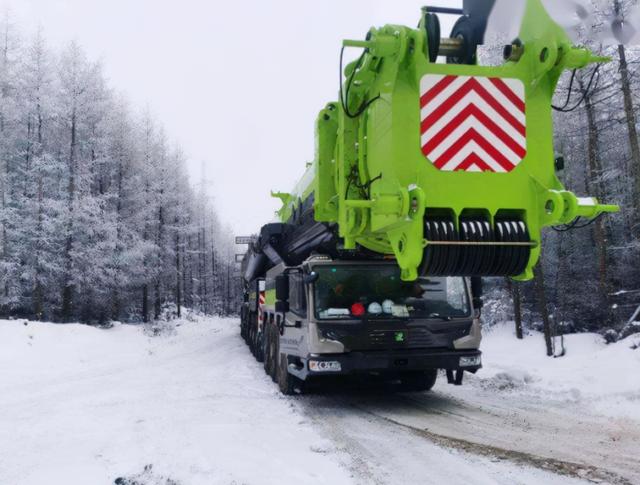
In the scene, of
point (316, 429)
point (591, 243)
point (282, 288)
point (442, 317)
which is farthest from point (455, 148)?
point (591, 243)

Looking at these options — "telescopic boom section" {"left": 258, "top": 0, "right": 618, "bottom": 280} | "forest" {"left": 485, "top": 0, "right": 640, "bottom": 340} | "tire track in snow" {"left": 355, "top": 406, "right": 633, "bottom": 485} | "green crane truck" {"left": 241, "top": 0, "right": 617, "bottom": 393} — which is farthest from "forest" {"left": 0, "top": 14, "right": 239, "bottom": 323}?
"telescopic boom section" {"left": 258, "top": 0, "right": 618, "bottom": 280}

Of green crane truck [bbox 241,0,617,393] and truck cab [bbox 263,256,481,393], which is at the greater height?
green crane truck [bbox 241,0,617,393]

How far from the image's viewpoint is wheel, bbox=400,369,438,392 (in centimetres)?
889

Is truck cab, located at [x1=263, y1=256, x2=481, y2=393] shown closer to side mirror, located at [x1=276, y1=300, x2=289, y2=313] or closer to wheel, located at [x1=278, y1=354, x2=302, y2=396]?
side mirror, located at [x1=276, y1=300, x2=289, y2=313]

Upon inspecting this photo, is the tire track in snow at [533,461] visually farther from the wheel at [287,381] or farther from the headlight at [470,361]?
the wheel at [287,381]

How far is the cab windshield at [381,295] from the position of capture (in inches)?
295

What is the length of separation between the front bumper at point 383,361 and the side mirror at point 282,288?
1430mm

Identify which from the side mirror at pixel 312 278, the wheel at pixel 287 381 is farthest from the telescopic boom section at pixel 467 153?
the wheel at pixel 287 381

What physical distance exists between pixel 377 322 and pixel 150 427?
3.18 meters

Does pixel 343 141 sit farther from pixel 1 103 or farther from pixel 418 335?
pixel 1 103

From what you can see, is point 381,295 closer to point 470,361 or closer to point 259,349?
point 470,361

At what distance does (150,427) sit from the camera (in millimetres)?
6418

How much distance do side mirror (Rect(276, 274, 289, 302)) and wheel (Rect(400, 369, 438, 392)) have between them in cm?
246

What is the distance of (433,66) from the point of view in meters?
4.90
